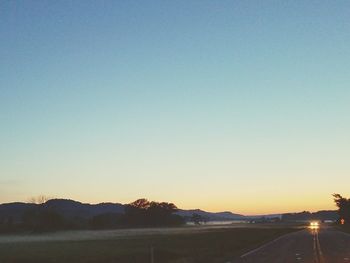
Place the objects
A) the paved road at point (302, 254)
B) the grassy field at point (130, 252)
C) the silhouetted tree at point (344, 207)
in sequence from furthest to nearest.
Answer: the silhouetted tree at point (344, 207) → the grassy field at point (130, 252) → the paved road at point (302, 254)

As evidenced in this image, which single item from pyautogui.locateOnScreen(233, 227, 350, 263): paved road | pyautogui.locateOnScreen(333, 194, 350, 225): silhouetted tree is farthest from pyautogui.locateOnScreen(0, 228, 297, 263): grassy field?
pyautogui.locateOnScreen(333, 194, 350, 225): silhouetted tree

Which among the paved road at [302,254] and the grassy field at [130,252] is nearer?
the paved road at [302,254]

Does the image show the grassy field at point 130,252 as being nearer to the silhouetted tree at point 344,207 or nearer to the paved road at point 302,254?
the paved road at point 302,254

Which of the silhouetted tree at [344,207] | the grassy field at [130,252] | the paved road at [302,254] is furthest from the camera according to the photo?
the silhouetted tree at [344,207]

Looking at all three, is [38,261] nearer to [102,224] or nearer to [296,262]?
[296,262]

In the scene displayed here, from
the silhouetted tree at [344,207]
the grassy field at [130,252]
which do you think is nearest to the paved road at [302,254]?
the grassy field at [130,252]

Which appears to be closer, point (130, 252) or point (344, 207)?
point (130, 252)

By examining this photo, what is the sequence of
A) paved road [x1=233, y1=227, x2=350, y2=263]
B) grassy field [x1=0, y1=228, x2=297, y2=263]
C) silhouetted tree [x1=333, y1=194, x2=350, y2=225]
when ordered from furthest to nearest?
silhouetted tree [x1=333, y1=194, x2=350, y2=225]
grassy field [x1=0, y1=228, x2=297, y2=263]
paved road [x1=233, y1=227, x2=350, y2=263]

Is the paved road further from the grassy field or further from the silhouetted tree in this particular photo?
the silhouetted tree

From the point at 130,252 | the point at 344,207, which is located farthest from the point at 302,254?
the point at 344,207

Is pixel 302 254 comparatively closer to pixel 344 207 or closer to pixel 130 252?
pixel 130 252

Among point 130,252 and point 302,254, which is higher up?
point 130,252

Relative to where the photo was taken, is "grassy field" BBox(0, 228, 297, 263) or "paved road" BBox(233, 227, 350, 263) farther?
"grassy field" BBox(0, 228, 297, 263)

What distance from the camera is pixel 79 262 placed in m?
37.9
